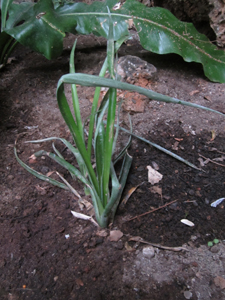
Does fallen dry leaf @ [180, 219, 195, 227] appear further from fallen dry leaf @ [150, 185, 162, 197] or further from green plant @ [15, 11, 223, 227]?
green plant @ [15, 11, 223, 227]

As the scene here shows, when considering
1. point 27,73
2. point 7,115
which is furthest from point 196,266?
point 27,73

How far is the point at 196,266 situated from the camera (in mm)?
841

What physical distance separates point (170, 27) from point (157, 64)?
271mm

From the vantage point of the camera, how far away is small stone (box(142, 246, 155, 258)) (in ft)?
2.84

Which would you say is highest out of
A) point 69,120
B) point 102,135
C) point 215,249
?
point 69,120

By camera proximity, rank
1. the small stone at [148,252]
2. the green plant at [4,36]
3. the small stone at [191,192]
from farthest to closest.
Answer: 1. the green plant at [4,36]
2. the small stone at [191,192]
3. the small stone at [148,252]

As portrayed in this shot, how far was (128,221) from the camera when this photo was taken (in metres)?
0.97

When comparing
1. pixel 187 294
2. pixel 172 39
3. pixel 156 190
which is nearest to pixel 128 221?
pixel 156 190

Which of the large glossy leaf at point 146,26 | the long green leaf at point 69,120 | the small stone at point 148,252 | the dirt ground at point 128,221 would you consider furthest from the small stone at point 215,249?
the large glossy leaf at point 146,26

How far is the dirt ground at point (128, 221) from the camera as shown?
2.61ft

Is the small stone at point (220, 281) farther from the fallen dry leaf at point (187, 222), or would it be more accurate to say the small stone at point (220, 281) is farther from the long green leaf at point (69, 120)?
the long green leaf at point (69, 120)

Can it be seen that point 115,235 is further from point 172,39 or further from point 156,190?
point 172,39

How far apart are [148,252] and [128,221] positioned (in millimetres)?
142

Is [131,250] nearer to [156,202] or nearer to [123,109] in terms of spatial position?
[156,202]
